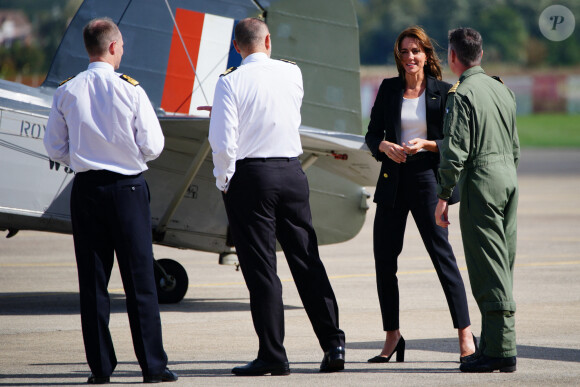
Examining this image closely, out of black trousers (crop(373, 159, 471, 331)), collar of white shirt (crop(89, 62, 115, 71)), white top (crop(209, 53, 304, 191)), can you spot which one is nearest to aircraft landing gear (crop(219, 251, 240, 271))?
black trousers (crop(373, 159, 471, 331))

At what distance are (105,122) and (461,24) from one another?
122m

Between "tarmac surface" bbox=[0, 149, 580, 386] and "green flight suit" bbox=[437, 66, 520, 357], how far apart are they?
353 millimetres

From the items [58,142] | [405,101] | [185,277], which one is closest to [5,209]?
[185,277]

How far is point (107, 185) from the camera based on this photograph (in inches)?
199

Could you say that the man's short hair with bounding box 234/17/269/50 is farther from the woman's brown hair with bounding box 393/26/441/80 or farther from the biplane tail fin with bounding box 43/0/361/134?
the biplane tail fin with bounding box 43/0/361/134

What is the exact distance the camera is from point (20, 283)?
10.2 meters

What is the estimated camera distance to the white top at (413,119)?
5773mm

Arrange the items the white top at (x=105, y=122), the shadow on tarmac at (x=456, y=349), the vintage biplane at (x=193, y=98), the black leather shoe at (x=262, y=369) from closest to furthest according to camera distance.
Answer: the white top at (x=105, y=122) → the black leather shoe at (x=262, y=369) → the shadow on tarmac at (x=456, y=349) → the vintage biplane at (x=193, y=98)

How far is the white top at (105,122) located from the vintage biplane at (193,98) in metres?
3.09

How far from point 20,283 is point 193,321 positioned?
129 inches

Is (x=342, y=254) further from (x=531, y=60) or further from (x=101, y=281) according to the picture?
(x=531, y=60)

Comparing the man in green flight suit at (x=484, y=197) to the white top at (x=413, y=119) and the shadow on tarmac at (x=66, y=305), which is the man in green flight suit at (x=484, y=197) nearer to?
the white top at (x=413, y=119)

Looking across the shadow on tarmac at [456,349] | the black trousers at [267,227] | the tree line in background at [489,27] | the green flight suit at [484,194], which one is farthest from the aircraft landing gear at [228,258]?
the tree line in background at [489,27]

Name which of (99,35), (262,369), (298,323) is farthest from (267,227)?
(298,323)
